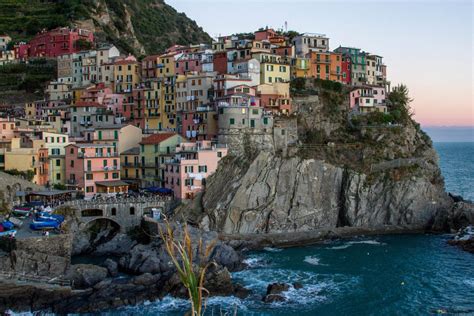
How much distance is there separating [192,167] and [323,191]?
1342 centimetres

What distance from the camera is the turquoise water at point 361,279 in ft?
120

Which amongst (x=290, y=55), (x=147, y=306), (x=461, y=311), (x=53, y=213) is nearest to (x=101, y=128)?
(x=53, y=213)

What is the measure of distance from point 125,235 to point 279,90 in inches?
1074

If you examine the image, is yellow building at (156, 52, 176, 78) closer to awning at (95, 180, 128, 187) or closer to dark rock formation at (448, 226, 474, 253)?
awning at (95, 180, 128, 187)

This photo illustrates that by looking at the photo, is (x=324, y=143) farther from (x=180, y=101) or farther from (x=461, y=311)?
(x=461, y=311)

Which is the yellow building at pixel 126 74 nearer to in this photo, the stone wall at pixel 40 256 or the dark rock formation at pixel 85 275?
the stone wall at pixel 40 256

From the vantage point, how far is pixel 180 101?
73.1m

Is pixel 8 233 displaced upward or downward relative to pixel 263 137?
downward

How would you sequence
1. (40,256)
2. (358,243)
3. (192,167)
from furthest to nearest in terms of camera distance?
(192,167) → (358,243) → (40,256)

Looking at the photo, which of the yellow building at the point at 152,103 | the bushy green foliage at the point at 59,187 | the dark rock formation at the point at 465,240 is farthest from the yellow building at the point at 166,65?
the dark rock formation at the point at 465,240

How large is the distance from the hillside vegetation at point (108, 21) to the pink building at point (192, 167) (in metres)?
47.7

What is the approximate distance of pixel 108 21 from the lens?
→ 360 ft

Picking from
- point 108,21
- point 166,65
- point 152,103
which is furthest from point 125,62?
point 108,21

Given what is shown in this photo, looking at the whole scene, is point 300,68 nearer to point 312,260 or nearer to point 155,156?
point 155,156
